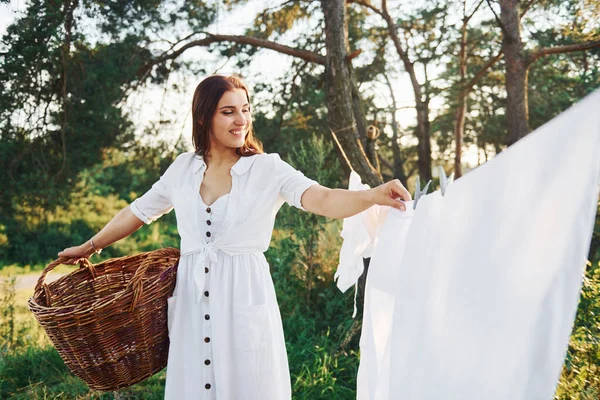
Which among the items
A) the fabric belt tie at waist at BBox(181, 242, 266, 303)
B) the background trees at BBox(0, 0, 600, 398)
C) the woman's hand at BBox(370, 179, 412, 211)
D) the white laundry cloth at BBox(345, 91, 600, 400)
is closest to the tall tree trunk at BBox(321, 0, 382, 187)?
the background trees at BBox(0, 0, 600, 398)

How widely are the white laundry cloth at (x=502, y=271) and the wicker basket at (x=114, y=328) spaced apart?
0.97m

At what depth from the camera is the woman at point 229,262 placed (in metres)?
2.23

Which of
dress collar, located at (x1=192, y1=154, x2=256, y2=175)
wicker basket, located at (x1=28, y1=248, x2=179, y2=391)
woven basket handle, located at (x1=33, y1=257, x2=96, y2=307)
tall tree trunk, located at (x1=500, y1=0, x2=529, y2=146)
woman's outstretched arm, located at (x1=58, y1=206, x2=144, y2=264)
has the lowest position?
wicker basket, located at (x1=28, y1=248, x2=179, y2=391)

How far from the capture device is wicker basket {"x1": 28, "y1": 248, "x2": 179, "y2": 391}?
2.04 metres

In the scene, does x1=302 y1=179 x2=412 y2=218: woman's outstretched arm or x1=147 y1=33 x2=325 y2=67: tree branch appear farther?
x1=147 y1=33 x2=325 y2=67: tree branch

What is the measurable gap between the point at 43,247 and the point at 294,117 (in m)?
7.55

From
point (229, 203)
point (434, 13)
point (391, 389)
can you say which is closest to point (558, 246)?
point (391, 389)

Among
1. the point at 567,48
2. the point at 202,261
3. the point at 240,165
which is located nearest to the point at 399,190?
the point at 240,165

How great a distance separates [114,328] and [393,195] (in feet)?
3.74

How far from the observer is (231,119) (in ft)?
7.78

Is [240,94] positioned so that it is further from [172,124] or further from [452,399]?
[172,124]

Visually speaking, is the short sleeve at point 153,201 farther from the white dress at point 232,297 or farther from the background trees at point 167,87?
the background trees at point 167,87

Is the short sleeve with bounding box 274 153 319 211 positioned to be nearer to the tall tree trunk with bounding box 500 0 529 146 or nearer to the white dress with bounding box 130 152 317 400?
the white dress with bounding box 130 152 317 400

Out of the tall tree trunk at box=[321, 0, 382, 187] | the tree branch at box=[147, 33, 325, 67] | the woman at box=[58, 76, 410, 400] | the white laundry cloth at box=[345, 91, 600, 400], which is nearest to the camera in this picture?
the white laundry cloth at box=[345, 91, 600, 400]
